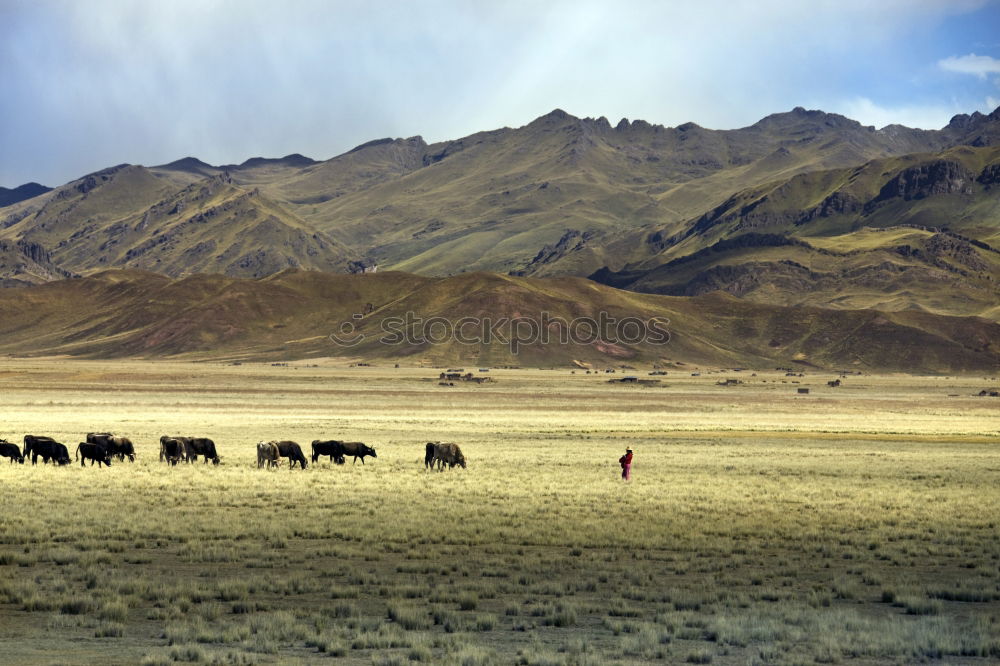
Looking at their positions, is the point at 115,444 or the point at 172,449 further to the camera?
the point at 115,444

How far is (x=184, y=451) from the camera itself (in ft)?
146

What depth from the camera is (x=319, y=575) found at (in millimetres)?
20875

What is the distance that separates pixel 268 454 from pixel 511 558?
21369mm

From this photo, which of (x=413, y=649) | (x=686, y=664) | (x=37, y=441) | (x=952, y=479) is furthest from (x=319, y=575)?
(x=952, y=479)

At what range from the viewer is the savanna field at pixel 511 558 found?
15.5 m

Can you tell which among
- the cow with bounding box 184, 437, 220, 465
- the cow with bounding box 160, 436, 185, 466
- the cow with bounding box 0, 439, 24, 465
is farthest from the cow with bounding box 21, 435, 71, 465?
the cow with bounding box 184, 437, 220, 465

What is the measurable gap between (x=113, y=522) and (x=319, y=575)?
819 cm

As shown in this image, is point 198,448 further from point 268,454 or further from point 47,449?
point 47,449

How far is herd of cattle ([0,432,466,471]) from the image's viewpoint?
1636 inches

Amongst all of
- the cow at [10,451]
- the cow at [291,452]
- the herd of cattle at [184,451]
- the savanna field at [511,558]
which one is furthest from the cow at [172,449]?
the cow at [10,451]

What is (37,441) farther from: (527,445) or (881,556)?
(881,556)

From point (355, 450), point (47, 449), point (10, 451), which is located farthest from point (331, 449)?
point (10, 451)

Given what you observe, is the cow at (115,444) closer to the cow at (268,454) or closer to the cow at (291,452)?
the cow at (268,454)

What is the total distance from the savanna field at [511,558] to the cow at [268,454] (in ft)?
4.16
